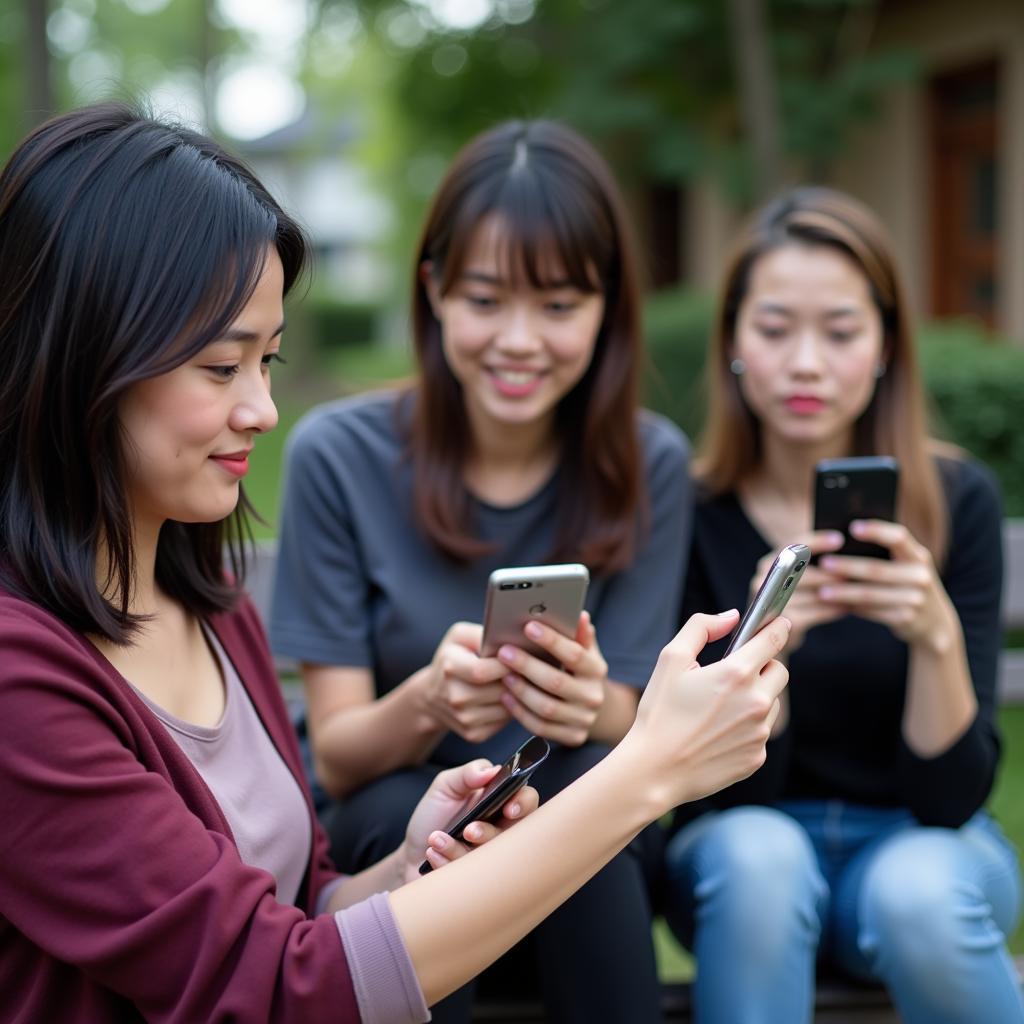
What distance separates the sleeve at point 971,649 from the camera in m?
2.38

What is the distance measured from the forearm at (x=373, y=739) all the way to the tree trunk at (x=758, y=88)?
26.4ft

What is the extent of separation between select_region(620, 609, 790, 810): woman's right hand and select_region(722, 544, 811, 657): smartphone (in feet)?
Result: 0.15

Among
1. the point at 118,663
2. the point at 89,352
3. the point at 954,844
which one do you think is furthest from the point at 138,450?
the point at 954,844

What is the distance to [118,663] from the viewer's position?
1.62 metres

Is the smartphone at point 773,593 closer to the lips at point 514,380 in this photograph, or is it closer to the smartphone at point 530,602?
the smartphone at point 530,602

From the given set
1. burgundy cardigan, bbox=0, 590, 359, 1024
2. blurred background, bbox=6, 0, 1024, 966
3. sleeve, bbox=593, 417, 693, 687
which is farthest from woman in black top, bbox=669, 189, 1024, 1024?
blurred background, bbox=6, 0, 1024, 966

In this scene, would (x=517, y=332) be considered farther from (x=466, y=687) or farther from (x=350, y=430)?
(x=466, y=687)

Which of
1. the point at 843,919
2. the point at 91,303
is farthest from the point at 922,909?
the point at 91,303

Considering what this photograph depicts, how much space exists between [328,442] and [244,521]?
527mm

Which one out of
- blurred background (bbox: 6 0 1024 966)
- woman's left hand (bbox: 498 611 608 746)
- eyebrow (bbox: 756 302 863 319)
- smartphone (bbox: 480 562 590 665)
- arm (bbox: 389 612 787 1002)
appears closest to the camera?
arm (bbox: 389 612 787 1002)

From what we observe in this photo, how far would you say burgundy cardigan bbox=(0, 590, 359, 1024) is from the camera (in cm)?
135

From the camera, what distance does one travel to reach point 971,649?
259 cm

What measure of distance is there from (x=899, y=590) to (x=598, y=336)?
0.77 metres

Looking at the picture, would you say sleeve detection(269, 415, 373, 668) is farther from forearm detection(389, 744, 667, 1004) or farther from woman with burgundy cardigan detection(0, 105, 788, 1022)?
forearm detection(389, 744, 667, 1004)
